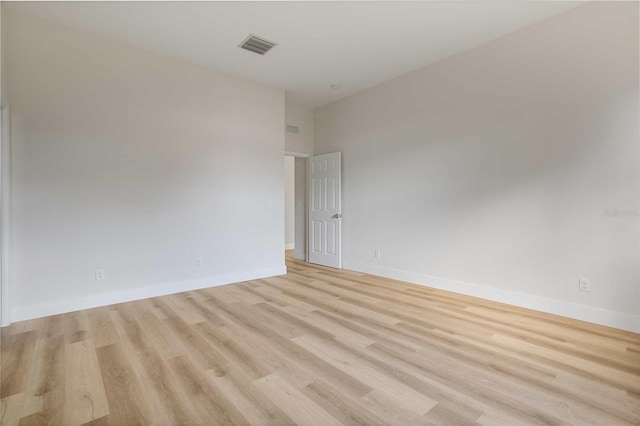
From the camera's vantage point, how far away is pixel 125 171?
3.57 m

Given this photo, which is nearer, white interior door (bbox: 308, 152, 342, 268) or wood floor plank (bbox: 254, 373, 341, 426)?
wood floor plank (bbox: 254, 373, 341, 426)

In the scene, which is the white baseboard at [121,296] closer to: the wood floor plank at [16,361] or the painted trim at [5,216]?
the painted trim at [5,216]

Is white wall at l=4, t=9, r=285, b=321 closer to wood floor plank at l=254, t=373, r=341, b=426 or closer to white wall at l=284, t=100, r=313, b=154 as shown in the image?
white wall at l=284, t=100, r=313, b=154

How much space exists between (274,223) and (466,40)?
3.63 m

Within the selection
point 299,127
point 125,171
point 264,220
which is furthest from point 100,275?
point 299,127

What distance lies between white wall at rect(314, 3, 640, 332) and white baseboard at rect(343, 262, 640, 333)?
11 millimetres

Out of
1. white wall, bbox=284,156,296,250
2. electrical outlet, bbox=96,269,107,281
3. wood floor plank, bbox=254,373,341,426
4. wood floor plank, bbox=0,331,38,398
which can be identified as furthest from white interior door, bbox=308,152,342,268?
wood floor plank, bbox=0,331,38,398

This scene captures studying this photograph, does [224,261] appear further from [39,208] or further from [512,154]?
[512,154]

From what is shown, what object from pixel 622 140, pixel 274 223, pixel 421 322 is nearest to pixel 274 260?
pixel 274 223

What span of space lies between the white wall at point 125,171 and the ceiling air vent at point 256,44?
0.93 metres

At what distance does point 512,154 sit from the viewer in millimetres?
3393

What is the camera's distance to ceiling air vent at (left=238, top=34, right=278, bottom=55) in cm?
341

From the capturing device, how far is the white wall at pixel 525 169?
276 cm

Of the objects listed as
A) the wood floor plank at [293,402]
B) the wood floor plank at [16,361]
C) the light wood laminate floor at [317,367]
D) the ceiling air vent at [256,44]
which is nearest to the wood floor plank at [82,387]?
the light wood laminate floor at [317,367]
